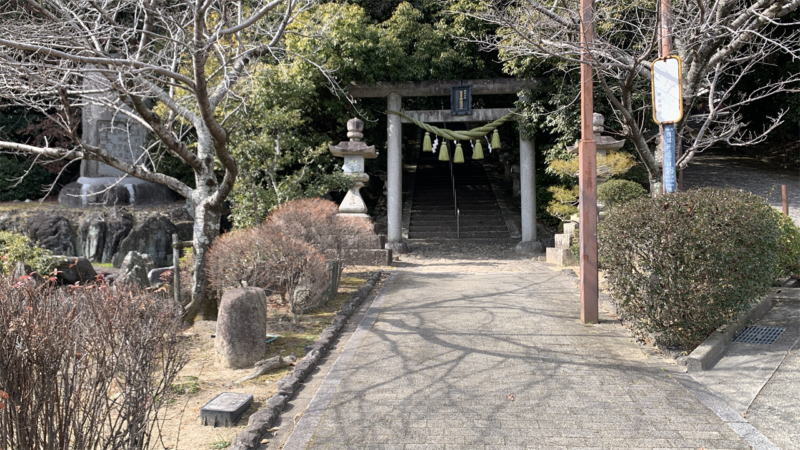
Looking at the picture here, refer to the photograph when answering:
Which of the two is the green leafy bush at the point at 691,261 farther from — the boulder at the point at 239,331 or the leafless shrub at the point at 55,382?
the leafless shrub at the point at 55,382

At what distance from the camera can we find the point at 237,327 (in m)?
5.40

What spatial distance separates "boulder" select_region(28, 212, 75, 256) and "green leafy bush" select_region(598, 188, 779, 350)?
47.9 feet

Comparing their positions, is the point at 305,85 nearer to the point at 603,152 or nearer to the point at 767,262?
the point at 603,152

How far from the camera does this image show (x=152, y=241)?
1496 cm

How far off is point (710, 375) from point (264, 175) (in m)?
11.2

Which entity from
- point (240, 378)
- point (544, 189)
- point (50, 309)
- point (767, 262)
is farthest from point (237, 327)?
point (544, 189)

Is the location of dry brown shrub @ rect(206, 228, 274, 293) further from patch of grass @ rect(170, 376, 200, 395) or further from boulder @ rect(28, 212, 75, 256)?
boulder @ rect(28, 212, 75, 256)

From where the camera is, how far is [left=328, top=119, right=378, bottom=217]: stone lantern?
1302 cm

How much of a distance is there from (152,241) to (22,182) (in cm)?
802

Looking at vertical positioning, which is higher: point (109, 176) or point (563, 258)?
point (109, 176)

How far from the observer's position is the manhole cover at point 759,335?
5.45 metres

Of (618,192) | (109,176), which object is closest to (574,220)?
(618,192)

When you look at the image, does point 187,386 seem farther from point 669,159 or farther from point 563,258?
point 563,258

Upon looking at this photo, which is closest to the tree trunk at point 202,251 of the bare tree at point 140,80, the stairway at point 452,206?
the bare tree at point 140,80
